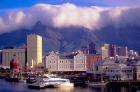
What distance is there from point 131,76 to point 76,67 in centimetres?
5670

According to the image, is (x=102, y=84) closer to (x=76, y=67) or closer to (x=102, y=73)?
(x=102, y=73)

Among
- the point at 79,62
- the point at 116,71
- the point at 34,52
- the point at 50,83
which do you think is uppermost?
the point at 34,52

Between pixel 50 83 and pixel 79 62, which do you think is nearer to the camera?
pixel 50 83

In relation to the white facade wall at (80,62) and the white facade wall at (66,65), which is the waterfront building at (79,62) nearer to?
the white facade wall at (80,62)

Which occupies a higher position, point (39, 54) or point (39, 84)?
point (39, 54)

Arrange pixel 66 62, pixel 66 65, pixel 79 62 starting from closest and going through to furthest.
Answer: pixel 66 65 < pixel 79 62 < pixel 66 62

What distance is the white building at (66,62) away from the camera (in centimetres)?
15575

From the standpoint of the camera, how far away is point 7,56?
19938 cm

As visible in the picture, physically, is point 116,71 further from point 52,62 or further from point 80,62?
point 52,62

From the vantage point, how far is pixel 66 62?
A: 6270 inches

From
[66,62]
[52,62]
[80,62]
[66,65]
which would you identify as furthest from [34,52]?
[80,62]

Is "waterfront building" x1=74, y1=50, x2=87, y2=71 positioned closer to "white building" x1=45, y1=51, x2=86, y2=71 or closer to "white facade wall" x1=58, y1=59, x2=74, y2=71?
"white building" x1=45, y1=51, x2=86, y2=71

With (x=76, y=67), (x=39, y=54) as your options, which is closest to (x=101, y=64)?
(x=76, y=67)

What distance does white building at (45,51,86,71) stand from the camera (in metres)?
156
